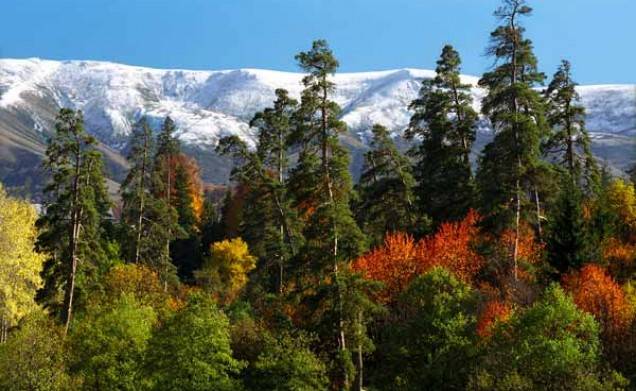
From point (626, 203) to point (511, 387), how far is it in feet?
80.7

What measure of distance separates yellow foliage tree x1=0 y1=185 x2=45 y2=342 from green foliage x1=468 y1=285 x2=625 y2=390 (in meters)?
38.2

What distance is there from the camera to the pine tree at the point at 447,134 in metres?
49.7

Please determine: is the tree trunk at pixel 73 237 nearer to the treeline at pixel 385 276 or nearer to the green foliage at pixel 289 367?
the treeline at pixel 385 276

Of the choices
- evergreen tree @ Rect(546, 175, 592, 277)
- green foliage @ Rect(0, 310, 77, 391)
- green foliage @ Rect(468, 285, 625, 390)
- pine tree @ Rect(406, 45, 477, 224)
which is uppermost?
pine tree @ Rect(406, 45, 477, 224)

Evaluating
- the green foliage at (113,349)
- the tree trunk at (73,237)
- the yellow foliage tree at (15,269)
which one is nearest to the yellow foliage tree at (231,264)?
the yellow foliage tree at (15,269)

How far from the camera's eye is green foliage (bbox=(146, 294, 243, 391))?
34.8m

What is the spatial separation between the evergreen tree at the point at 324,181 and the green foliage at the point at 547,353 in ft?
25.8

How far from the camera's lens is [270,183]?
1822 inches

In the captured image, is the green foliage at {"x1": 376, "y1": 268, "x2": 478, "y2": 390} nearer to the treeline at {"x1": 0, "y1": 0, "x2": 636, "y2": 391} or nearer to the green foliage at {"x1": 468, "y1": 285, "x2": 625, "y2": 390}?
the treeline at {"x1": 0, "y1": 0, "x2": 636, "y2": 391}

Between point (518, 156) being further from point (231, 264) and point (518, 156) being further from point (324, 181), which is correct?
point (231, 264)

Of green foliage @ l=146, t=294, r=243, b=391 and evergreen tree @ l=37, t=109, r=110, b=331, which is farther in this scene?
evergreen tree @ l=37, t=109, r=110, b=331

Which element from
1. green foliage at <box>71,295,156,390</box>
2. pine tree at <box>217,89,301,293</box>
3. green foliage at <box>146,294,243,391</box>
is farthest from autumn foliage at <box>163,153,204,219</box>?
green foliage at <box>146,294,243,391</box>

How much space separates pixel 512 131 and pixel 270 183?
632 inches

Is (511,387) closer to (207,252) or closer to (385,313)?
(385,313)
